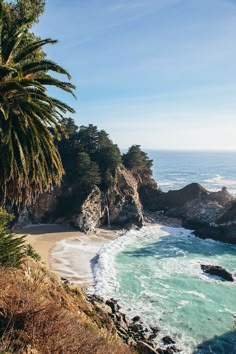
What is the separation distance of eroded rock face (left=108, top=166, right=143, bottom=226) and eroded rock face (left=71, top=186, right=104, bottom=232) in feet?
9.46

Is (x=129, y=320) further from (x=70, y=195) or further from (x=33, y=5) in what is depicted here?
(x=70, y=195)

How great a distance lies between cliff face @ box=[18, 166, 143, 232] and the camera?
5328 centimetres

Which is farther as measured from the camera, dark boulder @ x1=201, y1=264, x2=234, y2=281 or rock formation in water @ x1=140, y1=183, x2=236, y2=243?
rock formation in water @ x1=140, y1=183, x2=236, y2=243

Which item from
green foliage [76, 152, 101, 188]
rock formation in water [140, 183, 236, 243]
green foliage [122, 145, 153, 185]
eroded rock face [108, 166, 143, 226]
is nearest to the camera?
green foliage [76, 152, 101, 188]

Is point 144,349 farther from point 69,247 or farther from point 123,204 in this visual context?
point 123,204

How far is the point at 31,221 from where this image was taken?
5366 centimetres

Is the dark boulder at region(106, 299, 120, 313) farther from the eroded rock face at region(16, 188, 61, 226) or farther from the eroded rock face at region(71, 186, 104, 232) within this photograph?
the eroded rock face at region(16, 188, 61, 226)

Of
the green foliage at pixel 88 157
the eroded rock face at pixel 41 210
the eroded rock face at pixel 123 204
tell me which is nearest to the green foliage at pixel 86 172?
the green foliage at pixel 88 157

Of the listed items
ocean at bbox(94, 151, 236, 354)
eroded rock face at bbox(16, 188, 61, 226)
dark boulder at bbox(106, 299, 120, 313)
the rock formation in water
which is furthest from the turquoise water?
eroded rock face at bbox(16, 188, 61, 226)

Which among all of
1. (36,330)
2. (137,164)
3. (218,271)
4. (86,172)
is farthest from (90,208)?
(36,330)

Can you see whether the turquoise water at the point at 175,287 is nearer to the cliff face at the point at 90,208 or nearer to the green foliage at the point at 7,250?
the cliff face at the point at 90,208

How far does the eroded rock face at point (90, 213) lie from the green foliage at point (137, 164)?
55.3 feet

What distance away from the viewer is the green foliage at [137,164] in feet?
237

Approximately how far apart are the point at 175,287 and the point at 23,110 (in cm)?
2526
